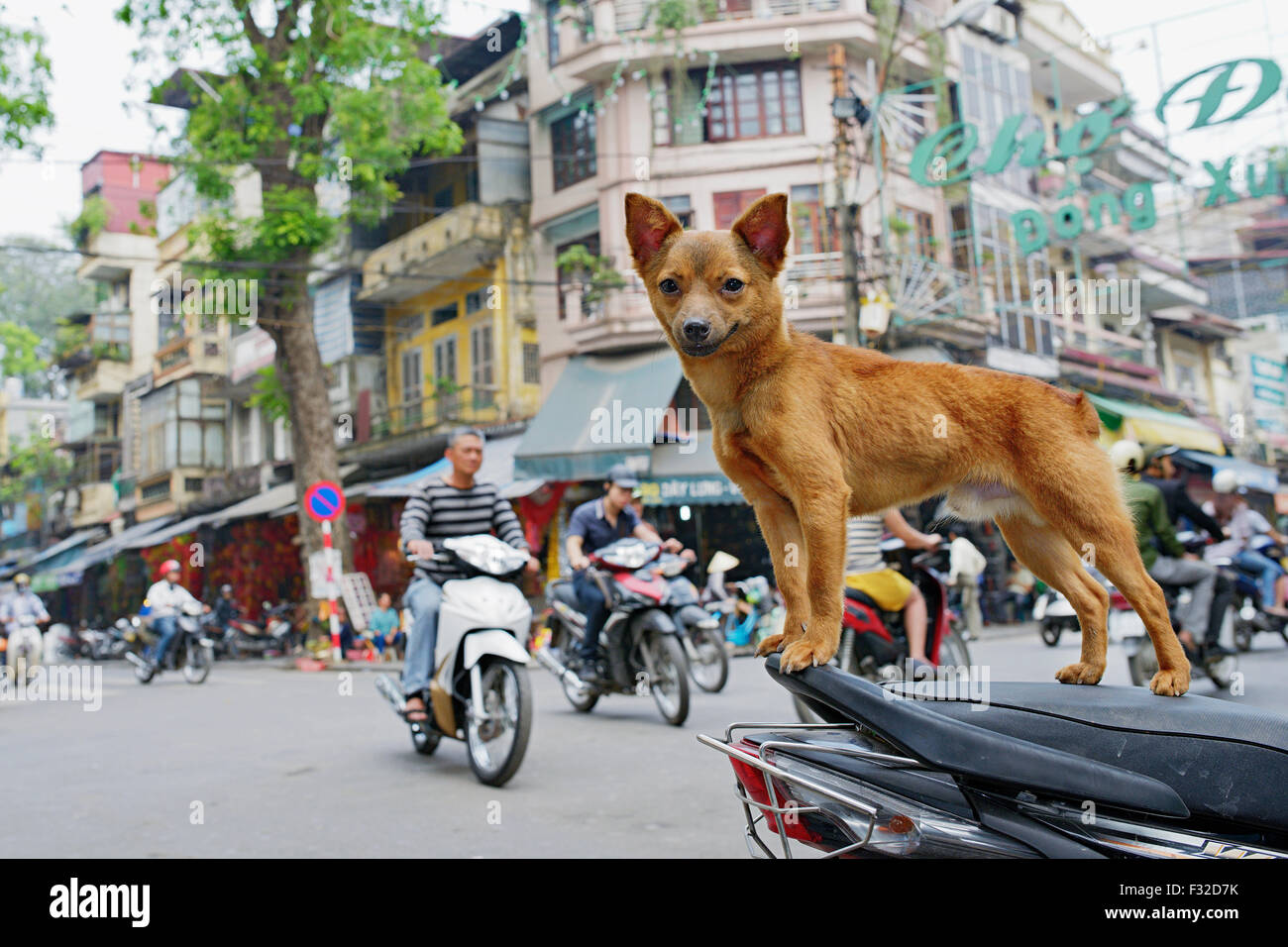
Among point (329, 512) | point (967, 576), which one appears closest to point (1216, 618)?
point (967, 576)

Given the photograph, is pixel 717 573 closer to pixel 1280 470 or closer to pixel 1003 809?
pixel 1003 809

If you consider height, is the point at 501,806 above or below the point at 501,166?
below

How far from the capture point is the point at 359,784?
5367mm

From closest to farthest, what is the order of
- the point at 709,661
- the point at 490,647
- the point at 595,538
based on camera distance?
the point at 490,647, the point at 595,538, the point at 709,661

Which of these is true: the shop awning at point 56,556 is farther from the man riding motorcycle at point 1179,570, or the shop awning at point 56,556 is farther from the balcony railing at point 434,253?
the man riding motorcycle at point 1179,570

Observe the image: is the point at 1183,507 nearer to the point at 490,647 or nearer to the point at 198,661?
the point at 490,647

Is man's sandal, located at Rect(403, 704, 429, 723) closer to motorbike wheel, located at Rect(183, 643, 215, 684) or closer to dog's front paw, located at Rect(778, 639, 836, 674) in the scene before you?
dog's front paw, located at Rect(778, 639, 836, 674)

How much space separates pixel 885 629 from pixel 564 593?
2.78m

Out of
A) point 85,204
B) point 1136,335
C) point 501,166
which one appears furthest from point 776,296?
point 85,204

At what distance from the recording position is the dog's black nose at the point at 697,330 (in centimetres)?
148

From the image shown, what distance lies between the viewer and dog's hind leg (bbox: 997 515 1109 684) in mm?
1750

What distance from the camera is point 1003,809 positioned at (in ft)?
4.87

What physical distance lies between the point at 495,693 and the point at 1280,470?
103 feet

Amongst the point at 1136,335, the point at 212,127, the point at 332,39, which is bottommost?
the point at 1136,335
